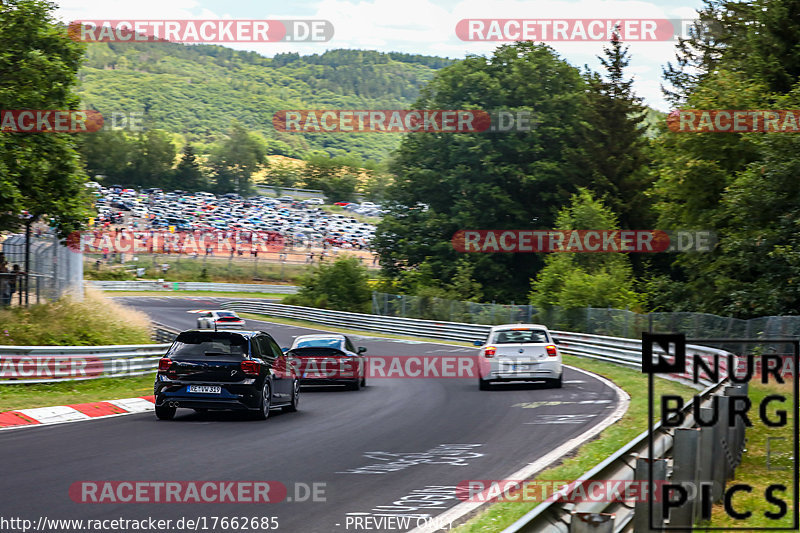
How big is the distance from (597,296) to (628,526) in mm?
35343

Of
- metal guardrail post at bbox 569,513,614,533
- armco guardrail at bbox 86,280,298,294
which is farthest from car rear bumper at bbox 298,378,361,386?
armco guardrail at bbox 86,280,298,294

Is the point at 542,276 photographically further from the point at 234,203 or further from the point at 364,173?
the point at 364,173

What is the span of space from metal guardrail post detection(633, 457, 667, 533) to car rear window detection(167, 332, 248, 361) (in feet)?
34.1

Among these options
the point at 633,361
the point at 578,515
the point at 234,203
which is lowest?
the point at 633,361

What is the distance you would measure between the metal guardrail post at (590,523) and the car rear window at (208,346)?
11.2 m

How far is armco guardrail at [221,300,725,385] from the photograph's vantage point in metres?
30.0

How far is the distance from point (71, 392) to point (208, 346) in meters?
6.29

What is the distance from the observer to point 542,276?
46.2 meters

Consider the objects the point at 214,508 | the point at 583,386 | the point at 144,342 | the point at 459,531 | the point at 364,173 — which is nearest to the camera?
the point at 459,531

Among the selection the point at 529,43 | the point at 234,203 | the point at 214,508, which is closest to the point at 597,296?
the point at 529,43

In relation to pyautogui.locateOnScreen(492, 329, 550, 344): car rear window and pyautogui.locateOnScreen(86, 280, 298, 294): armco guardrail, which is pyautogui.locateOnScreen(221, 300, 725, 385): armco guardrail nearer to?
pyautogui.locateOnScreen(492, 329, 550, 344): car rear window

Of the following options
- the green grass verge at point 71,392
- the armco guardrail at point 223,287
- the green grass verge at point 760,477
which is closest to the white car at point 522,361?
the green grass verge at point 760,477

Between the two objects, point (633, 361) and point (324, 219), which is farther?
point (324, 219)

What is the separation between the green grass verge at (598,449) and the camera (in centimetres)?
780
